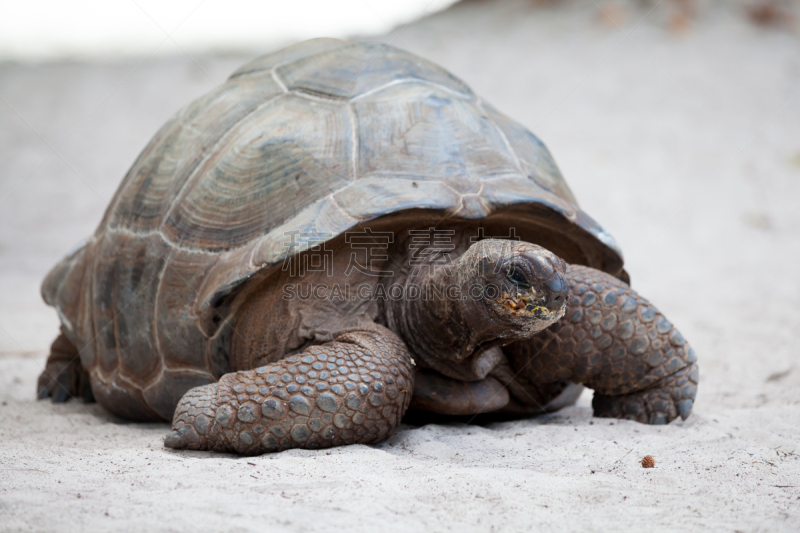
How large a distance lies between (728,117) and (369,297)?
30.2 feet

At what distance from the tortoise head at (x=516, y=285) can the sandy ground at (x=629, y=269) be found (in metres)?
0.48

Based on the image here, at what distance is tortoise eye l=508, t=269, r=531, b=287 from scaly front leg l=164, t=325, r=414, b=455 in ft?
1.97

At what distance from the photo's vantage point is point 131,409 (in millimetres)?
3338

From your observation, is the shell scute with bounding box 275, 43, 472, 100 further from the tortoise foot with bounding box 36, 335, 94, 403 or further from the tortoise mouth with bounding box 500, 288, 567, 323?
the tortoise foot with bounding box 36, 335, 94, 403

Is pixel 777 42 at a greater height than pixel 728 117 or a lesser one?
greater

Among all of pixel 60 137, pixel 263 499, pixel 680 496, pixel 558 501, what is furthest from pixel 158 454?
pixel 60 137

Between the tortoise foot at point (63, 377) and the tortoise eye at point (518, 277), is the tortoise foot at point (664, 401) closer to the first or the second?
the tortoise eye at point (518, 277)

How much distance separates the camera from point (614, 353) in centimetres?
283

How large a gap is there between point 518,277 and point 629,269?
225 inches

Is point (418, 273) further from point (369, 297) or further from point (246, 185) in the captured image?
point (246, 185)

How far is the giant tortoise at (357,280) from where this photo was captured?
2.35 metres

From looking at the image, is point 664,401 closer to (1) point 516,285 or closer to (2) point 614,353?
(2) point 614,353

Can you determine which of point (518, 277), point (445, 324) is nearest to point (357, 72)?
point (445, 324)

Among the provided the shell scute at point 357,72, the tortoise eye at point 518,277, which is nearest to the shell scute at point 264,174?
the shell scute at point 357,72
